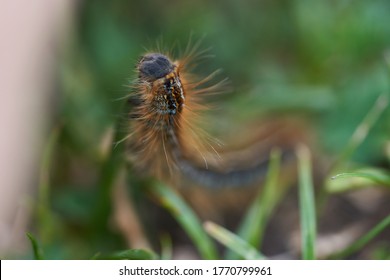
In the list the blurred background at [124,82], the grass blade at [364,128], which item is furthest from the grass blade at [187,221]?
the grass blade at [364,128]

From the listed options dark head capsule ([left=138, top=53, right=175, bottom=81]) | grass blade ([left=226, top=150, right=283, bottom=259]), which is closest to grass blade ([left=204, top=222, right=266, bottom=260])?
grass blade ([left=226, top=150, right=283, bottom=259])

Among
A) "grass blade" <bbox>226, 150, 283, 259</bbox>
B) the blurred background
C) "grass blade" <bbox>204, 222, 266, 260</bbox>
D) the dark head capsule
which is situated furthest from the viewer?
the blurred background

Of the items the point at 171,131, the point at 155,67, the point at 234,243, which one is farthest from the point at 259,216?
the point at 155,67

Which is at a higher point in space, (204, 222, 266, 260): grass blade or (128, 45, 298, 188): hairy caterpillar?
(128, 45, 298, 188): hairy caterpillar

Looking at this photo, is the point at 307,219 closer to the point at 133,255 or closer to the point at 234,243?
the point at 234,243

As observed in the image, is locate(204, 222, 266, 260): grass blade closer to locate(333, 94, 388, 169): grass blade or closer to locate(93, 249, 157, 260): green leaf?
locate(93, 249, 157, 260): green leaf

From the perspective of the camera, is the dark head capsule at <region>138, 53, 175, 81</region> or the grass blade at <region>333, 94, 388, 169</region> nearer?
the dark head capsule at <region>138, 53, 175, 81</region>
